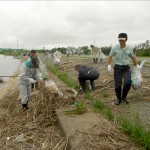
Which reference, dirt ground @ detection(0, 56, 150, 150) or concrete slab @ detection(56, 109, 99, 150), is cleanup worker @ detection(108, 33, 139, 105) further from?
concrete slab @ detection(56, 109, 99, 150)

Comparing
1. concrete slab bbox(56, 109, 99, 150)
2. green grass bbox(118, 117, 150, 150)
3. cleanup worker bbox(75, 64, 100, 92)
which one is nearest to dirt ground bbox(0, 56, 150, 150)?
concrete slab bbox(56, 109, 99, 150)

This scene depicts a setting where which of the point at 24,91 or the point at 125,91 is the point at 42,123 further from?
the point at 125,91

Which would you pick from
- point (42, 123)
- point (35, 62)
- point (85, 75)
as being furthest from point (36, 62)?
point (85, 75)

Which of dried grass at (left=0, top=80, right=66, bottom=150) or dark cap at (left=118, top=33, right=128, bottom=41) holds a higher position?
dark cap at (left=118, top=33, right=128, bottom=41)

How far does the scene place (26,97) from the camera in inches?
333

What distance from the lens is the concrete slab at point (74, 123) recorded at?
5.35 m

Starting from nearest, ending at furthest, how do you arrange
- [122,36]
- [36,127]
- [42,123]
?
[36,127] → [42,123] → [122,36]

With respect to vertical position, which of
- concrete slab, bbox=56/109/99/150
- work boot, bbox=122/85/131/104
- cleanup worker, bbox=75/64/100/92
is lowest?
concrete slab, bbox=56/109/99/150

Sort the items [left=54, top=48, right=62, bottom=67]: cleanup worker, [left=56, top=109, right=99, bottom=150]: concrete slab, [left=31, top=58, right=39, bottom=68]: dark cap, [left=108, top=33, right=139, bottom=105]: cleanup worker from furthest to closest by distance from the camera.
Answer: [left=54, top=48, right=62, bottom=67]: cleanup worker → [left=31, top=58, right=39, bottom=68]: dark cap → [left=108, top=33, right=139, bottom=105]: cleanup worker → [left=56, top=109, right=99, bottom=150]: concrete slab

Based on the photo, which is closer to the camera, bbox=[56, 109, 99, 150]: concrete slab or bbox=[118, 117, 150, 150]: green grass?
bbox=[118, 117, 150, 150]: green grass

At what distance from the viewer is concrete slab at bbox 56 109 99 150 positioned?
5355 mm

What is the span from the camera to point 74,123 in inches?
246

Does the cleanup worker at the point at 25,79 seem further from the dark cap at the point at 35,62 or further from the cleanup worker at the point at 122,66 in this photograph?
the cleanup worker at the point at 122,66

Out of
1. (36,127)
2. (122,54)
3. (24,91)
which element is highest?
(122,54)
